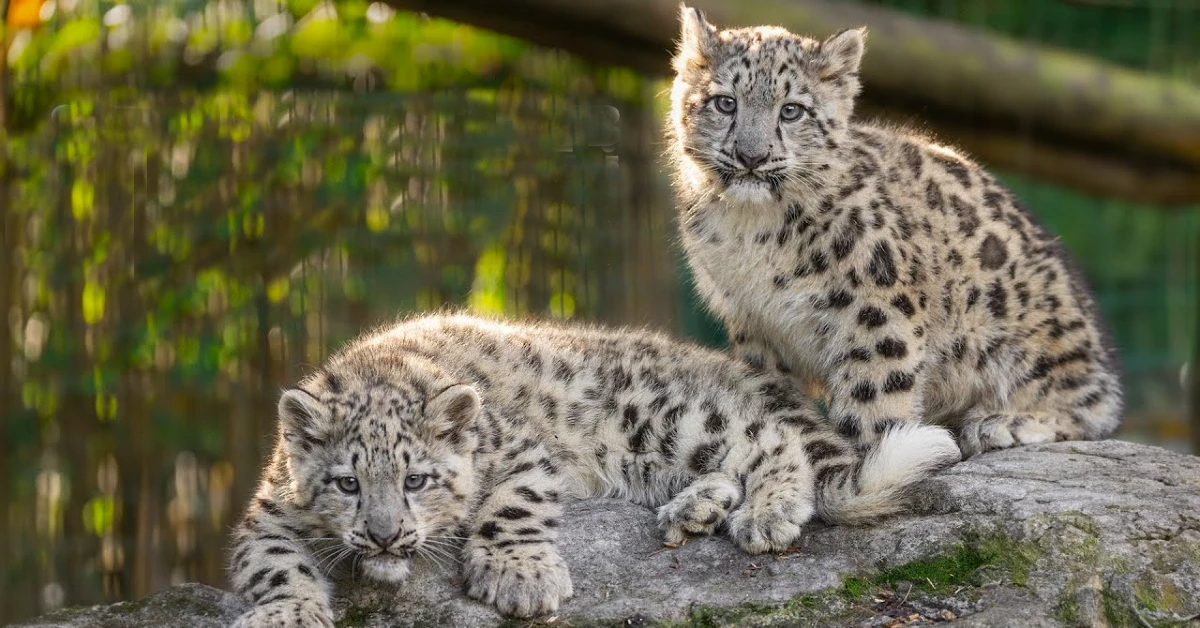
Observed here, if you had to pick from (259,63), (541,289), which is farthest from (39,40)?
(541,289)

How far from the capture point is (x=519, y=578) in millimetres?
5281

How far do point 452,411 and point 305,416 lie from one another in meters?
0.58

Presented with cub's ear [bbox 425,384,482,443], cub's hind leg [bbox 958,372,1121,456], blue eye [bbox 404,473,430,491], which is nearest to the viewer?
blue eye [bbox 404,473,430,491]

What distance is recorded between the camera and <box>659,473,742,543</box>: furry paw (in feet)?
19.0

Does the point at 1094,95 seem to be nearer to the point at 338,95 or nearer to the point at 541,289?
the point at 541,289

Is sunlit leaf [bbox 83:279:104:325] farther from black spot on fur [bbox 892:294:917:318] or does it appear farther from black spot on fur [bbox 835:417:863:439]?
black spot on fur [bbox 892:294:917:318]

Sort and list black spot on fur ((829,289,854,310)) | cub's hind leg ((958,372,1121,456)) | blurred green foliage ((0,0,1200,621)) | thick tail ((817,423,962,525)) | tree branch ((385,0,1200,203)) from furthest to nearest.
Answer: blurred green foliage ((0,0,1200,621))
tree branch ((385,0,1200,203))
cub's hind leg ((958,372,1121,456))
black spot on fur ((829,289,854,310))
thick tail ((817,423,962,525))

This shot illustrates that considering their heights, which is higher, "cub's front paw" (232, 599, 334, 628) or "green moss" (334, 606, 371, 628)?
"cub's front paw" (232, 599, 334, 628)

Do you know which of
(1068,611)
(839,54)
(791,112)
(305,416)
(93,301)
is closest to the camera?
(1068,611)

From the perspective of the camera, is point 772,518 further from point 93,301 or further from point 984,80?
point 93,301

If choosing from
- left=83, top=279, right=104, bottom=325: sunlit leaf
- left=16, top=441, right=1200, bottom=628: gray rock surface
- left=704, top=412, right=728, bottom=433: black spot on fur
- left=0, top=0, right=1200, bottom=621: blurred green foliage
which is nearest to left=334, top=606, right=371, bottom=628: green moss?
left=16, top=441, right=1200, bottom=628: gray rock surface

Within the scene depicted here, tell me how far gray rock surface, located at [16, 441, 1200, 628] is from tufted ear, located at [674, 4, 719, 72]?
2172 mm

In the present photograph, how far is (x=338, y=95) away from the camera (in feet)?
29.8

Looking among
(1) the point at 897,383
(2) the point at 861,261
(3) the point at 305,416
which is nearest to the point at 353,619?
(3) the point at 305,416
